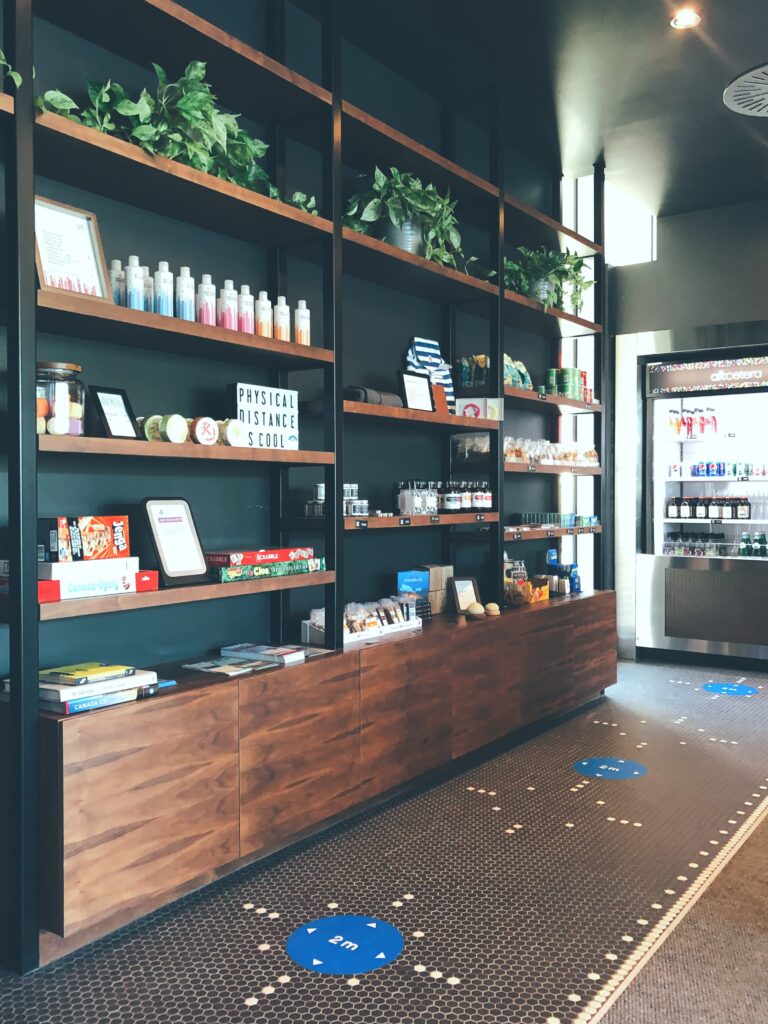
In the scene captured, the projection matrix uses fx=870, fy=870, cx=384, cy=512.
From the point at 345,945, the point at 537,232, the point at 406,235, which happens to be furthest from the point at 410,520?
the point at 537,232

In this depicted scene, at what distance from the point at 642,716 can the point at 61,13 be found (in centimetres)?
442

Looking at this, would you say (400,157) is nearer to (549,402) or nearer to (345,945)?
(549,402)

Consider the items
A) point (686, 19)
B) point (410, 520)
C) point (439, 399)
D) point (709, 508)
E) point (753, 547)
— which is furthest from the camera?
point (709, 508)

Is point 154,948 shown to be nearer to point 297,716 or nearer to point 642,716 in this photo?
point 297,716

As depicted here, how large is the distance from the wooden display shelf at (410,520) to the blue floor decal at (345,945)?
1547mm

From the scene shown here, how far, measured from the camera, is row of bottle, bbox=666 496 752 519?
21.7 feet

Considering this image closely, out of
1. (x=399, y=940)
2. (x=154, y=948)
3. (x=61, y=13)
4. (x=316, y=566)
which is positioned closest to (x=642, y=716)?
(x=316, y=566)

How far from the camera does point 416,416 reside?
408cm

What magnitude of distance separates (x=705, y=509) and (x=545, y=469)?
2115 millimetres

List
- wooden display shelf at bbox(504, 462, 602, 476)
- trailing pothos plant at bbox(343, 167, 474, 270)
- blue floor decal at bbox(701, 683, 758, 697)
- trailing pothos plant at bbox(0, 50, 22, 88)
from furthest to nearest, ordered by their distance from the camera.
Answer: blue floor decal at bbox(701, 683, 758, 697) < wooden display shelf at bbox(504, 462, 602, 476) < trailing pothos plant at bbox(343, 167, 474, 270) < trailing pothos plant at bbox(0, 50, 22, 88)

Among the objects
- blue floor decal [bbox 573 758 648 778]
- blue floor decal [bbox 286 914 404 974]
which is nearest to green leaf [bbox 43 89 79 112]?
blue floor decal [bbox 286 914 404 974]

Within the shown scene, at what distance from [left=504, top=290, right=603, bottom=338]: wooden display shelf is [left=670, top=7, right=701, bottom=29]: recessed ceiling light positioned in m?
1.49

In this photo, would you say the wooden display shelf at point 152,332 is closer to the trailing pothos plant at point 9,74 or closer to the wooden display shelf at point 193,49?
the trailing pothos plant at point 9,74

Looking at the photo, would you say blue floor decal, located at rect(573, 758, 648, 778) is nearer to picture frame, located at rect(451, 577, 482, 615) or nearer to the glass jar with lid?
picture frame, located at rect(451, 577, 482, 615)
